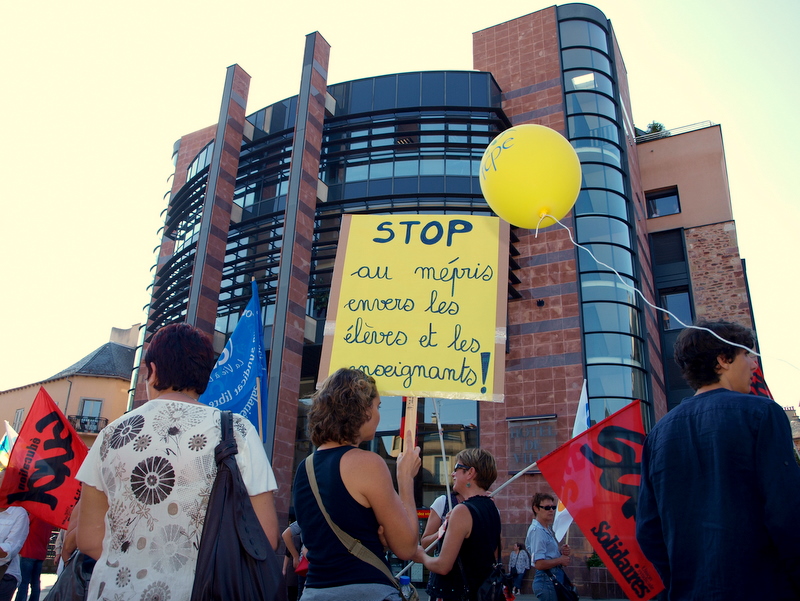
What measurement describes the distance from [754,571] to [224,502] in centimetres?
196

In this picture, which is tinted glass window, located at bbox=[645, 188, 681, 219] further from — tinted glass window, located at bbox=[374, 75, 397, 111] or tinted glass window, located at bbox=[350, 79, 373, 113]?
tinted glass window, located at bbox=[350, 79, 373, 113]

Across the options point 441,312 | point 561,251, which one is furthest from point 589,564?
point 441,312

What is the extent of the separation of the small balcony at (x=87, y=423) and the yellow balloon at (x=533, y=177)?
118 ft

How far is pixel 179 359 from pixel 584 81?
21775 millimetres

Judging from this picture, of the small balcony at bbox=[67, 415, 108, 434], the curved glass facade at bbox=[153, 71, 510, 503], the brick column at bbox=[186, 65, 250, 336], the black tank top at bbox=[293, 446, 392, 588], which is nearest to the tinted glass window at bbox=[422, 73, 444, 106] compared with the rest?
the curved glass facade at bbox=[153, 71, 510, 503]

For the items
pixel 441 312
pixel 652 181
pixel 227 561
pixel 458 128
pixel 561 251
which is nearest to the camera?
pixel 227 561

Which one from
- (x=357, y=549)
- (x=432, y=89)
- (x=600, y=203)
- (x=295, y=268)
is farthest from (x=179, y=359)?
(x=432, y=89)

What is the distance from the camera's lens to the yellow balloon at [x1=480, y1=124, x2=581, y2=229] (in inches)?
198

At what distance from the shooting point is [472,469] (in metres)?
3.81

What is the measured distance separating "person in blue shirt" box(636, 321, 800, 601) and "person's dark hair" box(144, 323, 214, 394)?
2057 mm

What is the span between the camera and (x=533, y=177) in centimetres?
501

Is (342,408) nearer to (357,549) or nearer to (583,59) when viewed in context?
(357,549)

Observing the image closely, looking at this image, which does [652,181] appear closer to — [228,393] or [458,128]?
[458,128]

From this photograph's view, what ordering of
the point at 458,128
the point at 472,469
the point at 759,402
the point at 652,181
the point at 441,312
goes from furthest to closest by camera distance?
the point at 652,181 < the point at 458,128 < the point at 441,312 < the point at 472,469 < the point at 759,402
